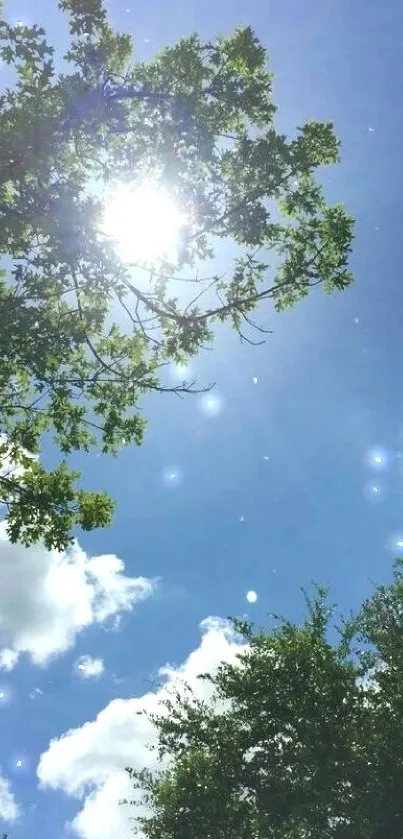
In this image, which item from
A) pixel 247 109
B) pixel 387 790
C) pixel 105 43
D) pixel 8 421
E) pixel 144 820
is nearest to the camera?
pixel 105 43

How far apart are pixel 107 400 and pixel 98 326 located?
5.51ft

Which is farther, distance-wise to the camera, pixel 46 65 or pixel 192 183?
pixel 192 183

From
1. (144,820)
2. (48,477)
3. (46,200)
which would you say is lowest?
(144,820)

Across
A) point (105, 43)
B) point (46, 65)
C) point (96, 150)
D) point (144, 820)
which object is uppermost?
point (105, 43)

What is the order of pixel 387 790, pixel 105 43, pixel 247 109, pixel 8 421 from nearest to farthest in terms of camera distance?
pixel 105 43 → pixel 247 109 → pixel 8 421 → pixel 387 790

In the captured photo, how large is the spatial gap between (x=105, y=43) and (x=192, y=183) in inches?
124

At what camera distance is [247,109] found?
12602mm

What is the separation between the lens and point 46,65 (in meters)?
10.1

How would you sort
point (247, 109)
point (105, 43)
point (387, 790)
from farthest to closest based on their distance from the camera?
point (387, 790) → point (247, 109) → point (105, 43)

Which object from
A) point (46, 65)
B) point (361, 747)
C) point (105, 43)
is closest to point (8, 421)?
point (46, 65)

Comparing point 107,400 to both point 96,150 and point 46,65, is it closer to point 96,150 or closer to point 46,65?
point 96,150

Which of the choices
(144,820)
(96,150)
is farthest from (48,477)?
(144,820)

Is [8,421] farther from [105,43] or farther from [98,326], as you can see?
[105,43]

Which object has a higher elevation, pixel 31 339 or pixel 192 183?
pixel 192 183
